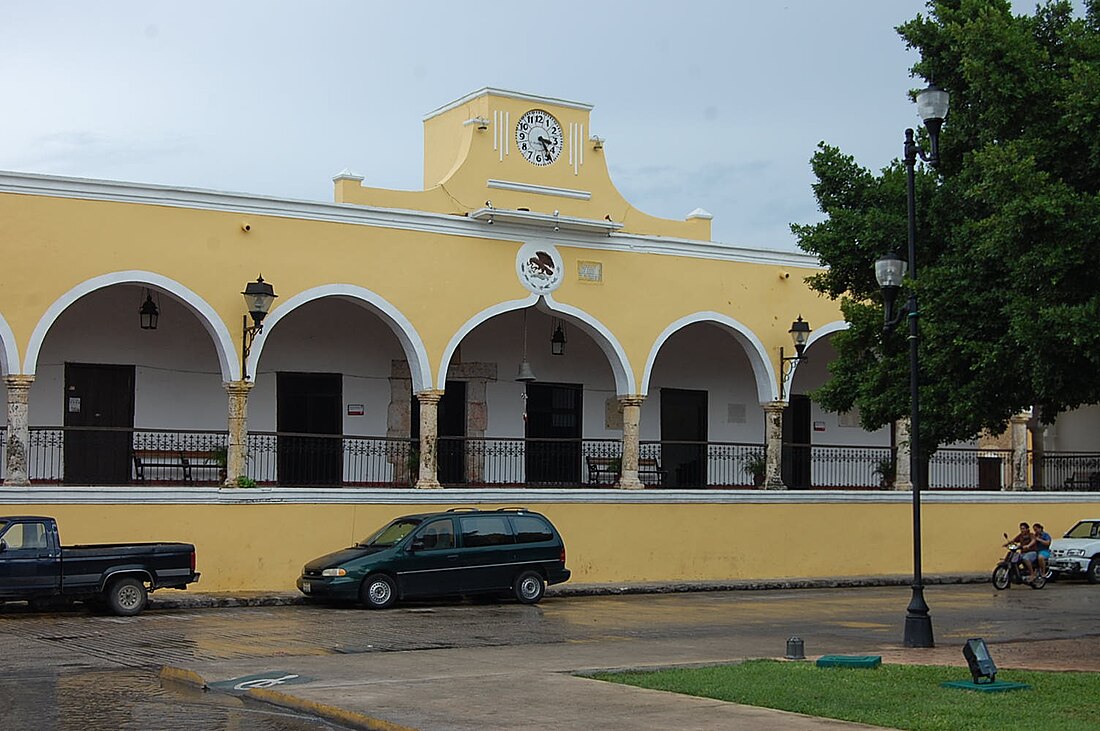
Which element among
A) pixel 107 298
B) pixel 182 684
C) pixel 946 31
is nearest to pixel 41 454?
pixel 107 298

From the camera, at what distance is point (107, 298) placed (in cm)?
2395

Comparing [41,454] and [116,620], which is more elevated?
[41,454]

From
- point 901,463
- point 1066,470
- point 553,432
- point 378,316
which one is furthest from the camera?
point 1066,470

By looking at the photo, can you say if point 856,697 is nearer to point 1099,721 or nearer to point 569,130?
point 1099,721

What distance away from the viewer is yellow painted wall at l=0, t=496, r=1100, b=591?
21.8m

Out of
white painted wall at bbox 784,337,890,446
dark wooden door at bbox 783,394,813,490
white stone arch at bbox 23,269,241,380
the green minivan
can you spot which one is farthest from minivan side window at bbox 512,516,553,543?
white painted wall at bbox 784,337,890,446

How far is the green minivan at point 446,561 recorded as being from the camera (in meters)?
20.2

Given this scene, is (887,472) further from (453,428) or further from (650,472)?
(453,428)

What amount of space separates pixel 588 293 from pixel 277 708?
15.1 m

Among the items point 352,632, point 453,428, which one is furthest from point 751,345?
point 352,632

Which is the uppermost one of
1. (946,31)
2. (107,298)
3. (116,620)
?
(946,31)

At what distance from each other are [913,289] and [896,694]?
19.1ft

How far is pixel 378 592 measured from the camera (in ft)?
66.7

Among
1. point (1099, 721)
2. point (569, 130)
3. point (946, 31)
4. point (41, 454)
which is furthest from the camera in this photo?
point (569, 130)
